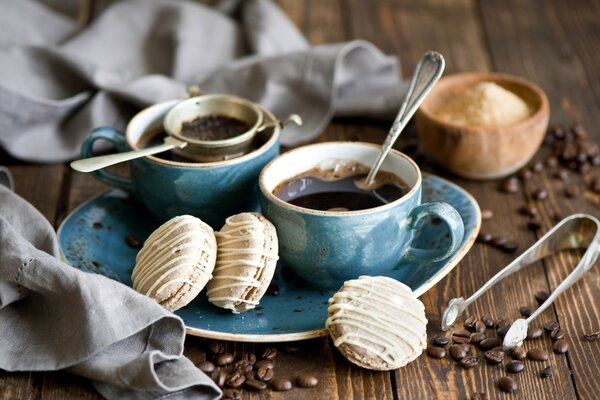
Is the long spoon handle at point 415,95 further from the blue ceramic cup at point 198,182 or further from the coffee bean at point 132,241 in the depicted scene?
the coffee bean at point 132,241

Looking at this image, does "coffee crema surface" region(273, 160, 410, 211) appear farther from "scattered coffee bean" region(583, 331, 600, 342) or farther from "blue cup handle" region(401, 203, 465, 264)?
"scattered coffee bean" region(583, 331, 600, 342)

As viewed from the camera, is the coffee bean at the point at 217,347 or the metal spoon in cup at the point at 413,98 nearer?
the coffee bean at the point at 217,347

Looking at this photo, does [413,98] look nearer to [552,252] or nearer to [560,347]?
[552,252]

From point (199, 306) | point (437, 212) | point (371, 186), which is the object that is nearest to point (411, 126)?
point (371, 186)

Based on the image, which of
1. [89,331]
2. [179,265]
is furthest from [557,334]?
[89,331]

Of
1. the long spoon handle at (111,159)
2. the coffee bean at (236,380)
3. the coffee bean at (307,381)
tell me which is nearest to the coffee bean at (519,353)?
the coffee bean at (307,381)

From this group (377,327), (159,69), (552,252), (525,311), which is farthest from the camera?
(159,69)

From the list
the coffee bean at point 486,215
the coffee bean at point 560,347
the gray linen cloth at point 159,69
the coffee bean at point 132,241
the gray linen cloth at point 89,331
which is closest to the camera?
the gray linen cloth at point 89,331

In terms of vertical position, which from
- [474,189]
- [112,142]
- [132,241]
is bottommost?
[474,189]
